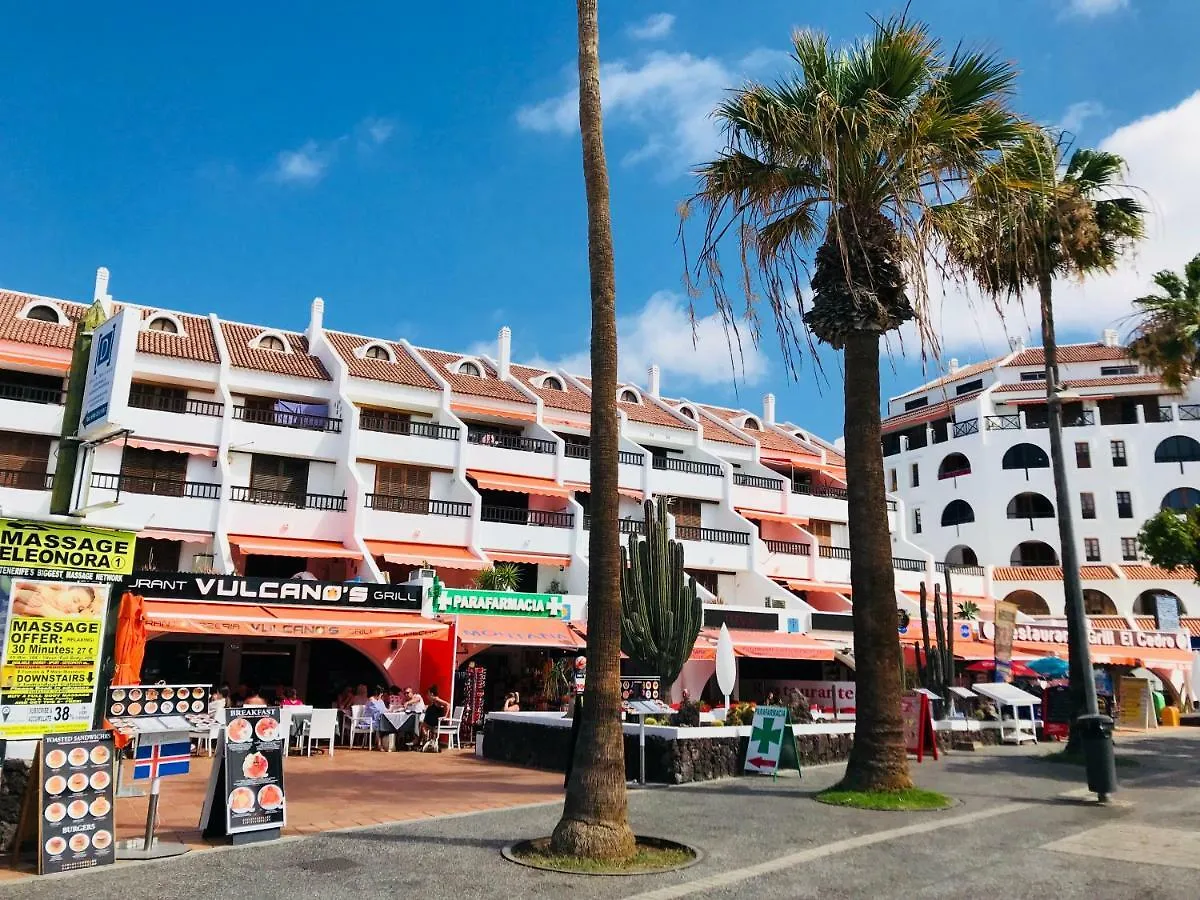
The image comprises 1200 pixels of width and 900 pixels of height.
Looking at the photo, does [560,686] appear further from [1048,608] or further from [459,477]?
[1048,608]

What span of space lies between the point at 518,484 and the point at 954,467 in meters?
31.1

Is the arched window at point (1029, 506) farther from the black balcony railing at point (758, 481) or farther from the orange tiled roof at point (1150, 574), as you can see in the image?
the black balcony railing at point (758, 481)

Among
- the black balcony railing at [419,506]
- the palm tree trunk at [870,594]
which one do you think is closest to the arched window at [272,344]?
the black balcony railing at [419,506]

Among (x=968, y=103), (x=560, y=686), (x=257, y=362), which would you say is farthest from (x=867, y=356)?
(x=257, y=362)

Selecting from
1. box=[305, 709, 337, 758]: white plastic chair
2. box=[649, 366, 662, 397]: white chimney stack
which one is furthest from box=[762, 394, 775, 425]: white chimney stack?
box=[305, 709, 337, 758]: white plastic chair

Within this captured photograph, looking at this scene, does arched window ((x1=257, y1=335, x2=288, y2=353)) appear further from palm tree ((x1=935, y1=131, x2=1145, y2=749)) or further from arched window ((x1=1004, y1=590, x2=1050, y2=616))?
arched window ((x1=1004, y1=590, x2=1050, y2=616))

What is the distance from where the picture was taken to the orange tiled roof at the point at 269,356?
30922mm

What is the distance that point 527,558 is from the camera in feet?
102

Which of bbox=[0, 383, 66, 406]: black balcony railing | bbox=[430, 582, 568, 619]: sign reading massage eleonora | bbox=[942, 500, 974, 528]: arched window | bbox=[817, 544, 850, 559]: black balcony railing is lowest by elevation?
bbox=[430, 582, 568, 619]: sign reading massage eleonora

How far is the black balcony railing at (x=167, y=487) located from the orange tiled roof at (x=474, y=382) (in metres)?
9.48

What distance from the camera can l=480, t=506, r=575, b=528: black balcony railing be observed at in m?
31.7

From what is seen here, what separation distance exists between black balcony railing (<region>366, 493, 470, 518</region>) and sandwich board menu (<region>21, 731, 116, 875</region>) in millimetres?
21263

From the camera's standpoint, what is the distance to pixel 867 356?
46.1 ft

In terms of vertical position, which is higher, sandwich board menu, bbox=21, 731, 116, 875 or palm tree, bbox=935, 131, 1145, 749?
palm tree, bbox=935, 131, 1145, 749
